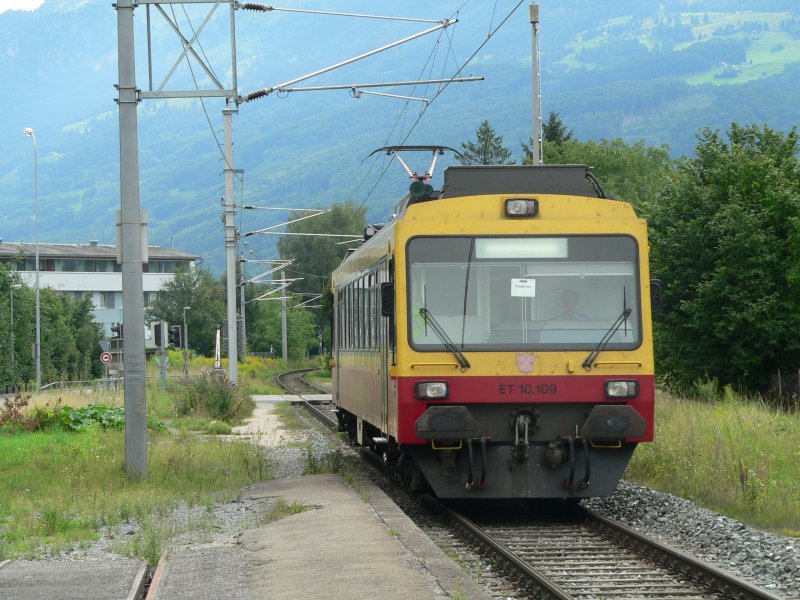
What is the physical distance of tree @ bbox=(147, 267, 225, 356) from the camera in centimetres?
10994

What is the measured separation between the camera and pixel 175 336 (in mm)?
34469

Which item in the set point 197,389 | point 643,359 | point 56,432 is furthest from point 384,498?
point 197,389

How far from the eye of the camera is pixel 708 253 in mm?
25531

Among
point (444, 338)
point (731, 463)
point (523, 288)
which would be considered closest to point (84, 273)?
point (731, 463)

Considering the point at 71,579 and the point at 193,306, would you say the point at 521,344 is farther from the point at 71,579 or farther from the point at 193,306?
the point at 193,306

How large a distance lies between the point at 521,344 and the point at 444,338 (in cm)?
71

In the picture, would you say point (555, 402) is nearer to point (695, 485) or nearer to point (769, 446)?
point (695, 485)

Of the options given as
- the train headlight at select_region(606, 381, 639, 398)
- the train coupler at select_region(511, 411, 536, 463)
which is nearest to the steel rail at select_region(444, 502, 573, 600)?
the train coupler at select_region(511, 411, 536, 463)

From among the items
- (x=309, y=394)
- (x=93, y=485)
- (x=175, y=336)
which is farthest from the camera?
(x=309, y=394)

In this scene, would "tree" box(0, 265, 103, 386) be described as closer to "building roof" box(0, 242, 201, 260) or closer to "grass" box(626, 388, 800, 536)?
"grass" box(626, 388, 800, 536)

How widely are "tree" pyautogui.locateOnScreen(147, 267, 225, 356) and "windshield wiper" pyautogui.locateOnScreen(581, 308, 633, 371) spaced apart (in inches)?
3792

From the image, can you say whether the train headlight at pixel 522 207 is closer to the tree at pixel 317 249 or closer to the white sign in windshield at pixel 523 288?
the white sign in windshield at pixel 523 288

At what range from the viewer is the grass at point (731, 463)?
11969mm

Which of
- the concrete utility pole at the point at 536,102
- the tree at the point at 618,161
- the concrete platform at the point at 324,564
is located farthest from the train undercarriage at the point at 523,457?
the tree at the point at 618,161
